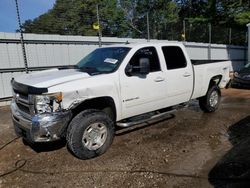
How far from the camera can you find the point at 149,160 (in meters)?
4.84

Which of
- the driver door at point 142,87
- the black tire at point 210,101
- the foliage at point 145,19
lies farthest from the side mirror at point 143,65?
the foliage at point 145,19

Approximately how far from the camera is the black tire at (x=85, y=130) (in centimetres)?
474

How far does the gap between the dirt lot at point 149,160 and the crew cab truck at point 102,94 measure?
16.1 inches

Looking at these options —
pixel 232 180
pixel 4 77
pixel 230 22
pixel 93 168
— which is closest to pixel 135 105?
pixel 93 168

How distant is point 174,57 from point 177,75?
1.46 feet

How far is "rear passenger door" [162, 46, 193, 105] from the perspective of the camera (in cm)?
638

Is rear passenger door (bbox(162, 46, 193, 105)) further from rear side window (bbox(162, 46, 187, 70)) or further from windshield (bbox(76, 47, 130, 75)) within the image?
windshield (bbox(76, 47, 130, 75))

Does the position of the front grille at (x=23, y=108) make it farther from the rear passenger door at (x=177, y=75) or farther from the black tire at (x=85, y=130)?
the rear passenger door at (x=177, y=75)

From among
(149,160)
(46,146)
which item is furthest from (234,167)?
(46,146)

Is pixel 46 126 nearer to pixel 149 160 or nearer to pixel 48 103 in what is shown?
pixel 48 103

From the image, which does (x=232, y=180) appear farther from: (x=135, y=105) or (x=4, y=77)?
(x=4, y=77)

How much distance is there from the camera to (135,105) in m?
5.68

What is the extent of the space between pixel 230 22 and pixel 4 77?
2538 cm

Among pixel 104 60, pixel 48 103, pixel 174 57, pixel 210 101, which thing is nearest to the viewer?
pixel 48 103
